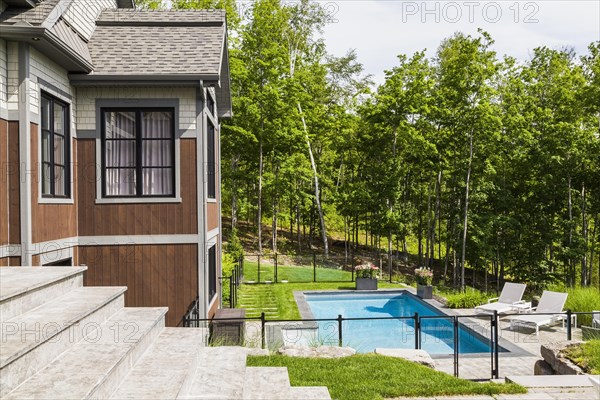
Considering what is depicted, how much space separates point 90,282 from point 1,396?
581 centimetres

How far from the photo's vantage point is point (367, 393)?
5762mm

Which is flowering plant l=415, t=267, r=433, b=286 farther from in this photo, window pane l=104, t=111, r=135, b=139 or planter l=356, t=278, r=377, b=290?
window pane l=104, t=111, r=135, b=139

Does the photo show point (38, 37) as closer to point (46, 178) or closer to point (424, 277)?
point (46, 178)

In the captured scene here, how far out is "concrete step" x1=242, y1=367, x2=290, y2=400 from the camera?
4.88m

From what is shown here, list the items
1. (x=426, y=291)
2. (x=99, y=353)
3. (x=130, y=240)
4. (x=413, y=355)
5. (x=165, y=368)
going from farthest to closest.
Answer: (x=426, y=291)
(x=130, y=240)
(x=413, y=355)
(x=165, y=368)
(x=99, y=353)

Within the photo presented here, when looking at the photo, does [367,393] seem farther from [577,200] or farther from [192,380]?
[577,200]

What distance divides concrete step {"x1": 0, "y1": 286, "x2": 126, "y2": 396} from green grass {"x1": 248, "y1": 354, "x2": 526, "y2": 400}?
2546mm

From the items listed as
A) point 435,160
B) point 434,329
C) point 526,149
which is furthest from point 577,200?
point 434,329

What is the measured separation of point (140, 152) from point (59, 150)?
4.52 feet

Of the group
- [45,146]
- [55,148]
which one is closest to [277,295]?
[55,148]

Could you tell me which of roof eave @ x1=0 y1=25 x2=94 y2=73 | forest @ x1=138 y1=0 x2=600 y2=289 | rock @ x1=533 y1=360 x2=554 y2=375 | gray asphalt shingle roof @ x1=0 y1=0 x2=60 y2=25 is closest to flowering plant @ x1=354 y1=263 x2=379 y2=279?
forest @ x1=138 y1=0 x2=600 y2=289

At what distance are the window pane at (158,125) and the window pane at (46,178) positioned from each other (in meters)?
1.95

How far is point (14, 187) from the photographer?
6.48 metres

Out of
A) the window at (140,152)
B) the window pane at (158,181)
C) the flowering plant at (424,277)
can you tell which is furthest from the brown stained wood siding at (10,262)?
the flowering plant at (424,277)
